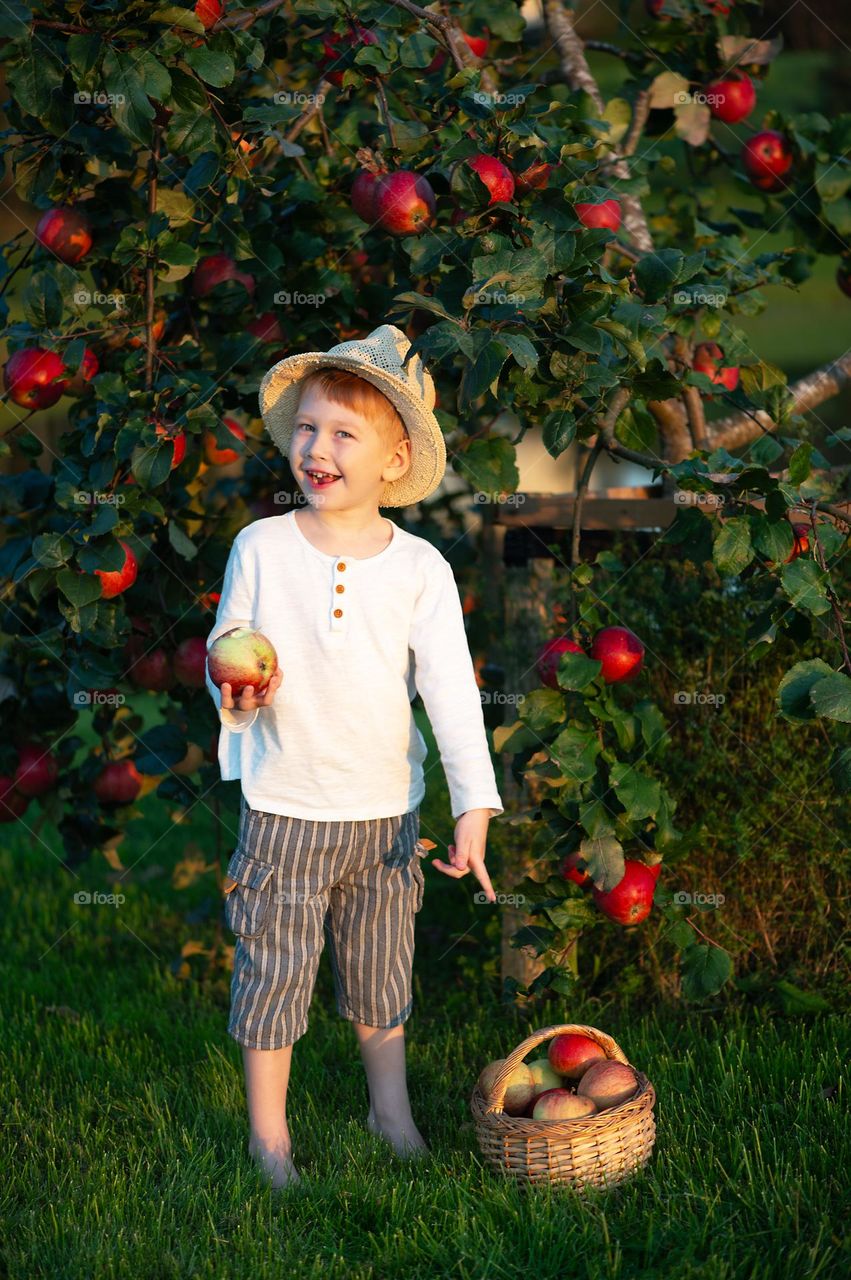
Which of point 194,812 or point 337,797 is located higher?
point 337,797

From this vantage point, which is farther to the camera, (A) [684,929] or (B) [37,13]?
(A) [684,929]

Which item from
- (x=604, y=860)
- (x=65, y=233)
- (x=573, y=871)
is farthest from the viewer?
(x=65, y=233)

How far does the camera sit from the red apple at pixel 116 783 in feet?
8.91

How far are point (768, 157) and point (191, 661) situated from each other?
1.66m

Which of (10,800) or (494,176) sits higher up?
(494,176)

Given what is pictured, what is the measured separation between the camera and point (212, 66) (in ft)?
6.91

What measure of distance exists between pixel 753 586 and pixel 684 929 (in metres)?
0.60

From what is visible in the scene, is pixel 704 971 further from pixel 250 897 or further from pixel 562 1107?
pixel 250 897

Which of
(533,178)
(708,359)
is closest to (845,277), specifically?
(708,359)

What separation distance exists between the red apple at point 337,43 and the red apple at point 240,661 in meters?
1.08

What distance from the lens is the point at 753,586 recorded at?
224 centimetres

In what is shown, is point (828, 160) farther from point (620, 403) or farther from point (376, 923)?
point (376, 923)

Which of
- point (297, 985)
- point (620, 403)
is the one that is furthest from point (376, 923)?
point (620, 403)

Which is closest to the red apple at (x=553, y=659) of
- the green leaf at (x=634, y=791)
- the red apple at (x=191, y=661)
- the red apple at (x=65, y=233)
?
the green leaf at (x=634, y=791)
